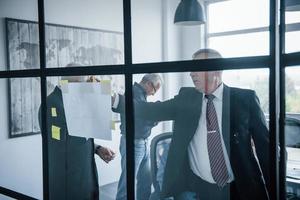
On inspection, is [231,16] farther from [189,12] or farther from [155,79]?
[155,79]

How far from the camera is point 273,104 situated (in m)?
1.04

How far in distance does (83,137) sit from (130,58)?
1.80 ft

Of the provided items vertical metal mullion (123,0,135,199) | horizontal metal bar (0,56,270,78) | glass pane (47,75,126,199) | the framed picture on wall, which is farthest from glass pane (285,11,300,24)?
the framed picture on wall

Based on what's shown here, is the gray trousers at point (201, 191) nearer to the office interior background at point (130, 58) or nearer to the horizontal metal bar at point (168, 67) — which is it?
the office interior background at point (130, 58)

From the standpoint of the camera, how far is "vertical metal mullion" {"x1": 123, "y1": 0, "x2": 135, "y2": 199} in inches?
56.6

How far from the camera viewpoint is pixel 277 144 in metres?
1.06

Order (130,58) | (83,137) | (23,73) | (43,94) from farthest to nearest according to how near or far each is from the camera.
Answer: (23,73), (43,94), (83,137), (130,58)

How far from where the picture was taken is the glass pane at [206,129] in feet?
3.78

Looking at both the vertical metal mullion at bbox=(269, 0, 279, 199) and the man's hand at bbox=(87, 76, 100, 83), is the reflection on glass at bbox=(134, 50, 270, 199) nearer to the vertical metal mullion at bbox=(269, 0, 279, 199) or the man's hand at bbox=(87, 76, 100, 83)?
the vertical metal mullion at bbox=(269, 0, 279, 199)

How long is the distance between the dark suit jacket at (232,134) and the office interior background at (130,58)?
0.06 meters

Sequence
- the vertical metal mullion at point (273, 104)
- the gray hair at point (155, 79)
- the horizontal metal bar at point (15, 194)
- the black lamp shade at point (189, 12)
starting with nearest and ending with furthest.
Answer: the vertical metal mullion at point (273, 104) → the gray hair at point (155, 79) → the horizontal metal bar at point (15, 194) → the black lamp shade at point (189, 12)

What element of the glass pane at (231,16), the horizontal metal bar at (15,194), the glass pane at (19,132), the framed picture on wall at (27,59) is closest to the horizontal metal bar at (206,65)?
the glass pane at (231,16)

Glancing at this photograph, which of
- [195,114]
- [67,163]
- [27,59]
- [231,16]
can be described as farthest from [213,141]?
[27,59]

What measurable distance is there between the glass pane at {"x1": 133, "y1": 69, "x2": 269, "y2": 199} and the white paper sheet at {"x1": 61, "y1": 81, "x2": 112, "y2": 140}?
18 centimetres
